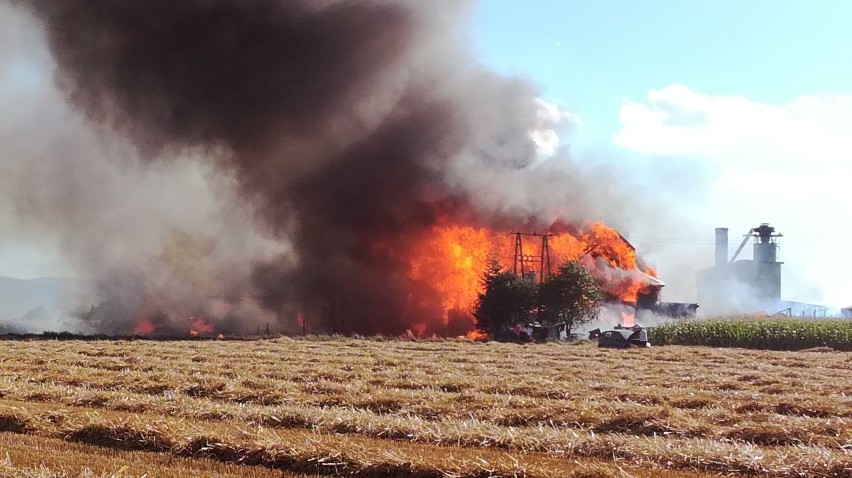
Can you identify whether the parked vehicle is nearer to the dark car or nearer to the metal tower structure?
the dark car

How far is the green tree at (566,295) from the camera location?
44.6 metres

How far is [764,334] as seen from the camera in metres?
40.5

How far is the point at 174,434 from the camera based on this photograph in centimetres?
1022

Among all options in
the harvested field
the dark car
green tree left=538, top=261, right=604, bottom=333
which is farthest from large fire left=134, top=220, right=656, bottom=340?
the harvested field

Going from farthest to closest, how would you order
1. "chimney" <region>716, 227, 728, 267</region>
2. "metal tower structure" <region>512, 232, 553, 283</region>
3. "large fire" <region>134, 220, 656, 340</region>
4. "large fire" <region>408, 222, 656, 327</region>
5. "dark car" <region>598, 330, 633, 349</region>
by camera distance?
"chimney" <region>716, 227, 728, 267</region> → "metal tower structure" <region>512, 232, 553, 283</region> → "large fire" <region>408, 222, 656, 327</region> → "large fire" <region>134, 220, 656, 340</region> → "dark car" <region>598, 330, 633, 349</region>

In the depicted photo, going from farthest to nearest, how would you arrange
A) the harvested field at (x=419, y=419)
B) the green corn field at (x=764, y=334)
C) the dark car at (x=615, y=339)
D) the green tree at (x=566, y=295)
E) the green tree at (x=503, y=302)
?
1. the green tree at (x=566, y=295)
2. the green tree at (x=503, y=302)
3. the green corn field at (x=764, y=334)
4. the dark car at (x=615, y=339)
5. the harvested field at (x=419, y=419)

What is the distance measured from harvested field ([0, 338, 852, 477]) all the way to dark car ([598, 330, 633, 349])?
13987mm

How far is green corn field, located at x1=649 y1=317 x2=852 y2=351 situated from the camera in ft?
131

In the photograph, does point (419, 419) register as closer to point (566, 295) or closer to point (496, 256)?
point (566, 295)

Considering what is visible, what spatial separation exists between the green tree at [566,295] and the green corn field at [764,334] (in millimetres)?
4380

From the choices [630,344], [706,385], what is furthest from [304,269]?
[706,385]

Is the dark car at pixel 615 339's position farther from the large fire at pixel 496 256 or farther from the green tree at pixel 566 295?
the large fire at pixel 496 256

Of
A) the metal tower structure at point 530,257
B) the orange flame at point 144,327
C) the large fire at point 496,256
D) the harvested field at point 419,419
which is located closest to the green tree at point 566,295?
the large fire at point 496,256

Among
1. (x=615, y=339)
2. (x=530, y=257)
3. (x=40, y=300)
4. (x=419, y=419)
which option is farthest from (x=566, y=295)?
(x=40, y=300)
